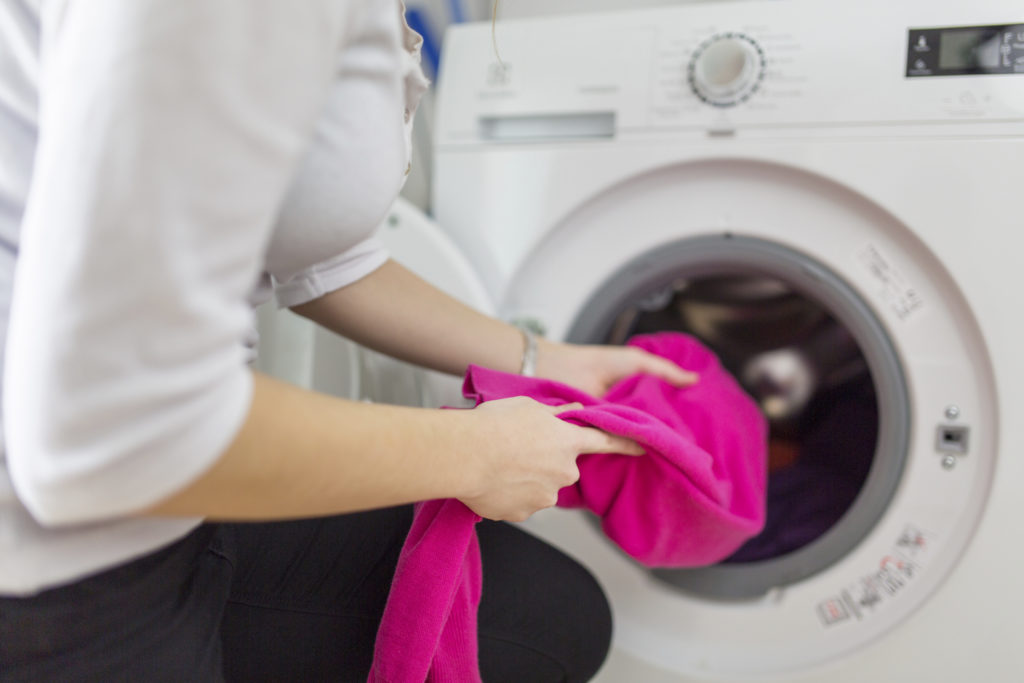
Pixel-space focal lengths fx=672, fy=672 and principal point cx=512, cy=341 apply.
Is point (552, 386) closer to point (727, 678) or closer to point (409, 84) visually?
point (409, 84)

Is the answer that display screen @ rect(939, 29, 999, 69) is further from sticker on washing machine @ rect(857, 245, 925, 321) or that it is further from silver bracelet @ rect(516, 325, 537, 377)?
silver bracelet @ rect(516, 325, 537, 377)

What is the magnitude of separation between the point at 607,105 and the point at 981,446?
20.1 inches

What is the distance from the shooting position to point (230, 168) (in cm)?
27

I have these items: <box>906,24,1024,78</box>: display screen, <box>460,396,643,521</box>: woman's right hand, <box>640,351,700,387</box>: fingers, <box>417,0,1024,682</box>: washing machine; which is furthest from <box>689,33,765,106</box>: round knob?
<box>460,396,643,521</box>: woman's right hand

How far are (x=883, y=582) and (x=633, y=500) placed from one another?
0.30m

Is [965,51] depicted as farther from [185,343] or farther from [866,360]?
[185,343]

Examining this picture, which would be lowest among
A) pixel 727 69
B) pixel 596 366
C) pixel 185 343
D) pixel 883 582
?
pixel 883 582

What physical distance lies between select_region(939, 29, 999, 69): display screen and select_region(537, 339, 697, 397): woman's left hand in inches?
15.3

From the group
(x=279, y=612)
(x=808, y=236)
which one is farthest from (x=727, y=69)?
(x=279, y=612)

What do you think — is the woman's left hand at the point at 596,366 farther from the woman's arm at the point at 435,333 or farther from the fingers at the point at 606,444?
the fingers at the point at 606,444

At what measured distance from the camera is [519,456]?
44cm

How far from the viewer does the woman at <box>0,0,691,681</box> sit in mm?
258

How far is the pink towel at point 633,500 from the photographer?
18.8 inches

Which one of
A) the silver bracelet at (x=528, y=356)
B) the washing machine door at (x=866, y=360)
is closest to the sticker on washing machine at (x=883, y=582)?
the washing machine door at (x=866, y=360)
